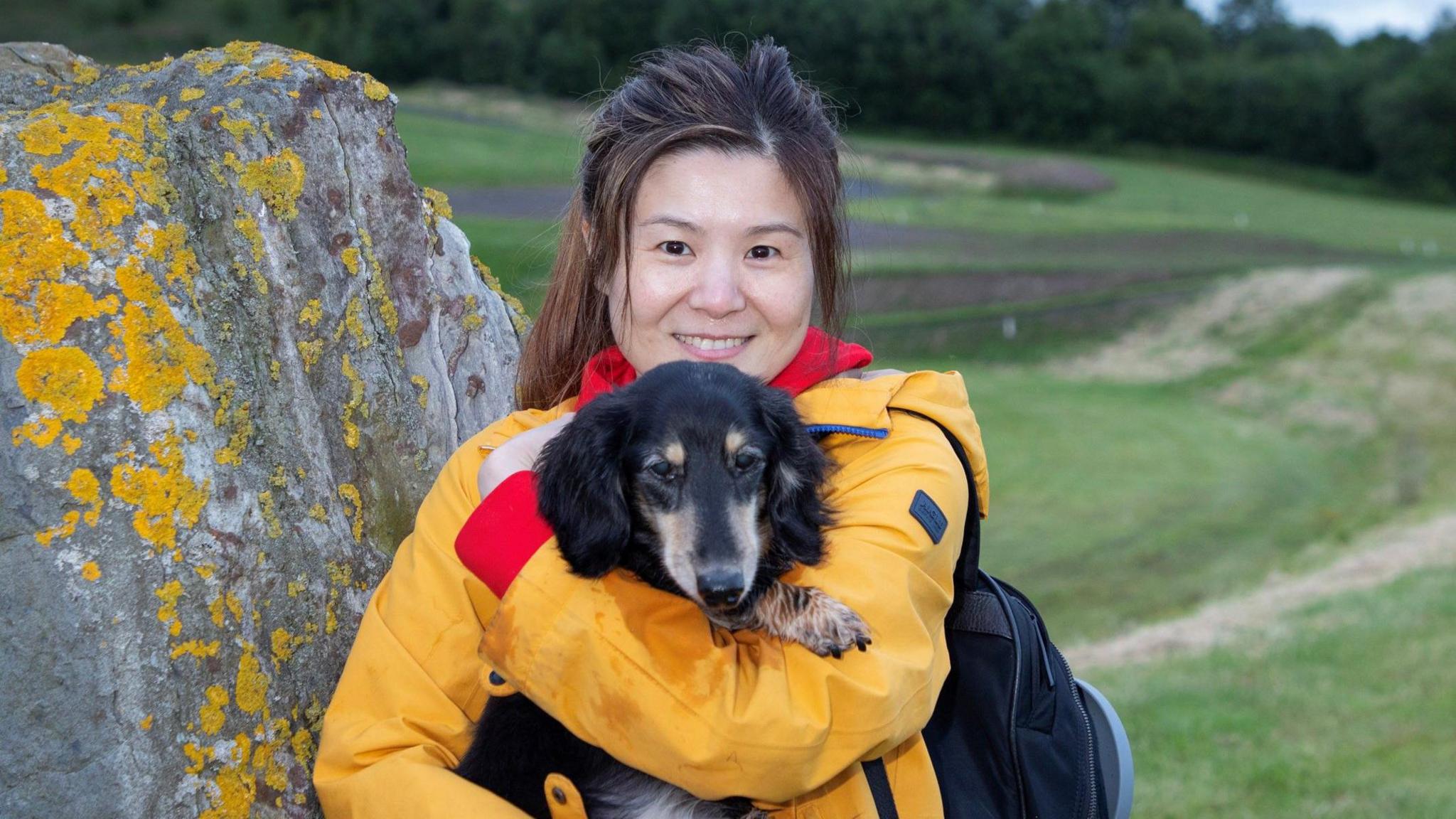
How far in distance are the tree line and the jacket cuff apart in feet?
129

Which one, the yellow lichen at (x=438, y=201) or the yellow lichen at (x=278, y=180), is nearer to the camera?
the yellow lichen at (x=278, y=180)

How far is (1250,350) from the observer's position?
1977 centimetres

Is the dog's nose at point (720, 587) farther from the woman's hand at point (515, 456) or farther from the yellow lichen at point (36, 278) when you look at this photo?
the yellow lichen at point (36, 278)

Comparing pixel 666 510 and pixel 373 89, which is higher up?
pixel 373 89

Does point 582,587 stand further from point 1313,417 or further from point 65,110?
point 1313,417

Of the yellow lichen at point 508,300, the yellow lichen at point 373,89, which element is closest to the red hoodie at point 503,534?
the yellow lichen at point 373,89

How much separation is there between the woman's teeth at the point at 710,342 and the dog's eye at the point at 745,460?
42 cm

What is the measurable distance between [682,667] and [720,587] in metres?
0.20

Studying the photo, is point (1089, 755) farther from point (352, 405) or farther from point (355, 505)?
point (352, 405)

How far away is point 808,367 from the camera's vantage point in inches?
117

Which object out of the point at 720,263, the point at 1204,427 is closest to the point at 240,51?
the point at 720,263

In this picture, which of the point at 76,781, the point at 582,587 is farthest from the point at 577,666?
the point at 76,781

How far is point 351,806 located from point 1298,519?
12.8 m

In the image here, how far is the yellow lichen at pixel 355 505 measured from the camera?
8.93 feet
